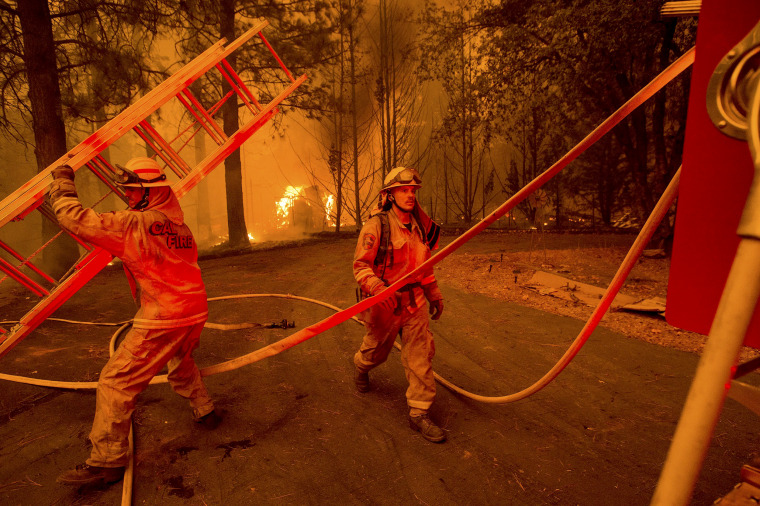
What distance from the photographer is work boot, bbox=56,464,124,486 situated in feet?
8.76

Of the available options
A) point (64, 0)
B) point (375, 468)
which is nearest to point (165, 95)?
point (375, 468)

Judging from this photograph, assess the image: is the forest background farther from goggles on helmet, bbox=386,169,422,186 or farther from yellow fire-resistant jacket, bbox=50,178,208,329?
goggles on helmet, bbox=386,169,422,186

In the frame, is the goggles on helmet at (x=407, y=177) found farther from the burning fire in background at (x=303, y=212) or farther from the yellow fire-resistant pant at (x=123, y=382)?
the burning fire in background at (x=303, y=212)

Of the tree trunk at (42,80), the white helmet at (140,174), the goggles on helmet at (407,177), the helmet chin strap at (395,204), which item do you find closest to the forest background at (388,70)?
the tree trunk at (42,80)

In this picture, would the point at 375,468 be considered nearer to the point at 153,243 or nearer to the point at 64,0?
the point at 153,243

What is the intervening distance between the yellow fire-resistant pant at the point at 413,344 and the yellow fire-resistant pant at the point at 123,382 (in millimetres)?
1595

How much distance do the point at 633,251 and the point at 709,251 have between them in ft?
2.18

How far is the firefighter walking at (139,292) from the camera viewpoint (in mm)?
2725

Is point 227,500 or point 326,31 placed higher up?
point 326,31

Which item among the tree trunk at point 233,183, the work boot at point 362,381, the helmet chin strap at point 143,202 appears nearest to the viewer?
the helmet chin strap at point 143,202

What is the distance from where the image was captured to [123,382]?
2801 millimetres

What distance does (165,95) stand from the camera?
4.68 meters

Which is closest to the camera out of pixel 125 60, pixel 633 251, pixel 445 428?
pixel 633 251

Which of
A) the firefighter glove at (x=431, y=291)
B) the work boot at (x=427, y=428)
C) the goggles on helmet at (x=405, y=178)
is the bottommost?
the work boot at (x=427, y=428)
